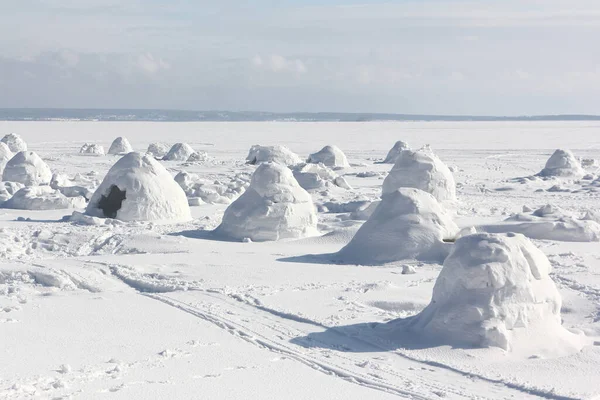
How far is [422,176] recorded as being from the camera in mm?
17469

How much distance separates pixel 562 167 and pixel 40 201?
54.4 ft

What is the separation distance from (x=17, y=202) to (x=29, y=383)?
1113 cm

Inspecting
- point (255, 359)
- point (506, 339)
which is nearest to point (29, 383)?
point (255, 359)

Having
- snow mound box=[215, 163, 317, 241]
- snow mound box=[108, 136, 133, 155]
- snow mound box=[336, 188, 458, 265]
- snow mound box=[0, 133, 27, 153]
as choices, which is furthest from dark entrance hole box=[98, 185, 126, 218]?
snow mound box=[108, 136, 133, 155]

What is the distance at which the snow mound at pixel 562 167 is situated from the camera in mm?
25641

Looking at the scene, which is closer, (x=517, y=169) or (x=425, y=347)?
(x=425, y=347)

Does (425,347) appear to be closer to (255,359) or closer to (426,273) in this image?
(255,359)

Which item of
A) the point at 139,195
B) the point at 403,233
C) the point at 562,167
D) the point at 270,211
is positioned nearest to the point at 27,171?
the point at 139,195

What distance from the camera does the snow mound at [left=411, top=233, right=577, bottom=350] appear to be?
22.4 feet

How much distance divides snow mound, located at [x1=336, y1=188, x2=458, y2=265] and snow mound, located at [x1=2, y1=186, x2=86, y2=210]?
23.9 ft

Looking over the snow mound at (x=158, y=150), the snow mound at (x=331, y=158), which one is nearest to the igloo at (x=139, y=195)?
the snow mound at (x=331, y=158)

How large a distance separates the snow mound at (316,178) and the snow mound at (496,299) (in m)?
13.6

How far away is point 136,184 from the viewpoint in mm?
14445

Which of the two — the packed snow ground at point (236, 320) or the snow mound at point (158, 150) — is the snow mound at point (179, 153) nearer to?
the snow mound at point (158, 150)
